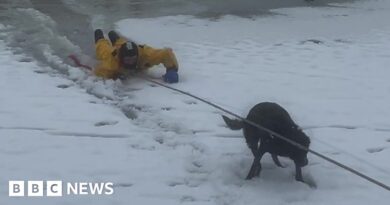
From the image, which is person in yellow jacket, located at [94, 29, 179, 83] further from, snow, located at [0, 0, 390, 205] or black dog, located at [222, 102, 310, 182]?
black dog, located at [222, 102, 310, 182]

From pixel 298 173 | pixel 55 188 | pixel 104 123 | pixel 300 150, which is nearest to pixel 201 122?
pixel 104 123

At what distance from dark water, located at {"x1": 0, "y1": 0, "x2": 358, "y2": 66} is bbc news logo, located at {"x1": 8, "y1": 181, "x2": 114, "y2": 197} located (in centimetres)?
320

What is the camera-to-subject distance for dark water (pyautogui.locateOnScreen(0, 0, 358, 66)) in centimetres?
802

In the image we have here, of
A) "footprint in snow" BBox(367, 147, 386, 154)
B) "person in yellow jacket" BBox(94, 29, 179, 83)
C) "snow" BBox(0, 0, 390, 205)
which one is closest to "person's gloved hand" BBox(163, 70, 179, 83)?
"person in yellow jacket" BBox(94, 29, 179, 83)

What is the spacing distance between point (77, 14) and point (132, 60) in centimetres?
449

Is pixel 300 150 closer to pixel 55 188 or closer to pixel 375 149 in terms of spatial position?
pixel 375 149

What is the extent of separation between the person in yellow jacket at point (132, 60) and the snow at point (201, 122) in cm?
14

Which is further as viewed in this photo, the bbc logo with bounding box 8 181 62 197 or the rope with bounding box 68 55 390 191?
the bbc logo with bounding box 8 181 62 197

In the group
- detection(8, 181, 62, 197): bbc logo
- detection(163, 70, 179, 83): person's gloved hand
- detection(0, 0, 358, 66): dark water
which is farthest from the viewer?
detection(0, 0, 358, 66): dark water

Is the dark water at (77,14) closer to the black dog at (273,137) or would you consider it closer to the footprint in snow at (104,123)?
the footprint in snow at (104,123)

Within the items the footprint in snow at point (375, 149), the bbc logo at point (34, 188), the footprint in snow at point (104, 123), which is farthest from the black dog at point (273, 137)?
the footprint in snow at point (104, 123)

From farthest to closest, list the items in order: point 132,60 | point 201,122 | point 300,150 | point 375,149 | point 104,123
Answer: point 132,60 → point 201,122 → point 104,123 → point 375,149 → point 300,150

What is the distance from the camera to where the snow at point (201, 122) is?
416 centimetres

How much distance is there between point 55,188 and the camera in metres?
4.05
